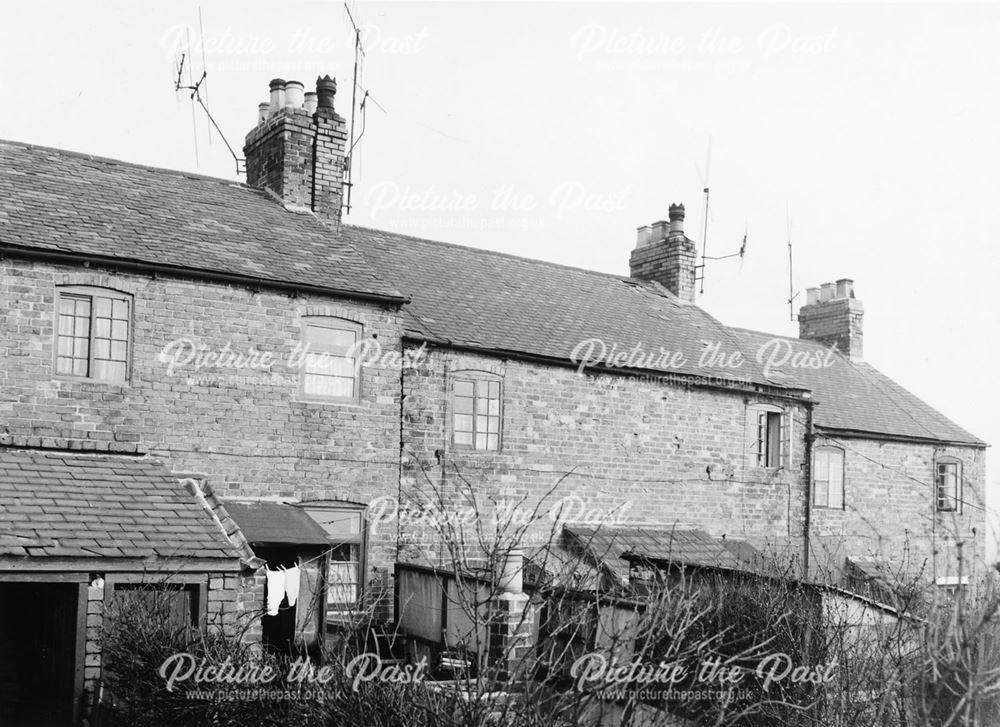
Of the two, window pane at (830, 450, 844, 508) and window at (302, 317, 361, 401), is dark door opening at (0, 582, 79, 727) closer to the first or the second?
window at (302, 317, 361, 401)

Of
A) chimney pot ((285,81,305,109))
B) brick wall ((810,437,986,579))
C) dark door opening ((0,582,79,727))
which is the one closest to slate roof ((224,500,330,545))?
dark door opening ((0,582,79,727))

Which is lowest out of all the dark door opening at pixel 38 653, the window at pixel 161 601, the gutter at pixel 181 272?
the dark door opening at pixel 38 653

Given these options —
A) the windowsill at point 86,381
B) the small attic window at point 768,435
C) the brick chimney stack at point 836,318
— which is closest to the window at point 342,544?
the windowsill at point 86,381

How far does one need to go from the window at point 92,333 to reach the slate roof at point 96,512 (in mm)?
1381

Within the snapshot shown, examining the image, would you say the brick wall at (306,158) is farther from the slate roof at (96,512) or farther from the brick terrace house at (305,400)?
the slate roof at (96,512)

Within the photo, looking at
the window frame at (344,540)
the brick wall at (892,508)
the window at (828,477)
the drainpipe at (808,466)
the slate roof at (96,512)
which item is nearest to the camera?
the slate roof at (96,512)

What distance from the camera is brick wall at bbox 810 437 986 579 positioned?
24.5 metres

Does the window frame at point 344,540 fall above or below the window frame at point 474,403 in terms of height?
below

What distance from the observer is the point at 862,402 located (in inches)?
1072

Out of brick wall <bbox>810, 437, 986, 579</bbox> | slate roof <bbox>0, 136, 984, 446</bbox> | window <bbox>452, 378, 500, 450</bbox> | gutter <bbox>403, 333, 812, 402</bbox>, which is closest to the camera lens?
slate roof <bbox>0, 136, 984, 446</bbox>

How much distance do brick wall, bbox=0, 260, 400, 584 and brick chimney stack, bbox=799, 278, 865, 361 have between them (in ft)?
60.3

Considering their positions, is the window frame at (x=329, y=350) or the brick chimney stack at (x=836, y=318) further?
the brick chimney stack at (x=836, y=318)

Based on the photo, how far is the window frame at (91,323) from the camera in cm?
1400

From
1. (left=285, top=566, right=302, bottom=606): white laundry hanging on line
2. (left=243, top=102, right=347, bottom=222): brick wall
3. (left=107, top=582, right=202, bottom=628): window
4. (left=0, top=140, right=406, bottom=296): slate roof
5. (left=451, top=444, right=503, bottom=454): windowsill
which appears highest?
(left=243, top=102, right=347, bottom=222): brick wall
